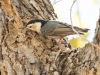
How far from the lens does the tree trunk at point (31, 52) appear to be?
1.83 meters

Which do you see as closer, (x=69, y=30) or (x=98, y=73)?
(x=98, y=73)

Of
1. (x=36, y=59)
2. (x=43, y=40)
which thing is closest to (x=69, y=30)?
(x=43, y=40)

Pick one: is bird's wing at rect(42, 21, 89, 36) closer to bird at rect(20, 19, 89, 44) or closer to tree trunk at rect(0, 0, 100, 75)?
bird at rect(20, 19, 89, 44)

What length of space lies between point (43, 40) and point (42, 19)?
25 centimetres

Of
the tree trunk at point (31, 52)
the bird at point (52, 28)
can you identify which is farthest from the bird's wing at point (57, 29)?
the tree trunk at point (31, 52)

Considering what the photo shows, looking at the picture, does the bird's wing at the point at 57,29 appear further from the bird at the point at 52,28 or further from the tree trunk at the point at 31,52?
the tree trunk at the point at 31,52

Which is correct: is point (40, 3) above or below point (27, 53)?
above

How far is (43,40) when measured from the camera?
2270 millimetres

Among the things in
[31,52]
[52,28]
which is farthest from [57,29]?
[31,52]

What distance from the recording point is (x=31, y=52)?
6.87 feet

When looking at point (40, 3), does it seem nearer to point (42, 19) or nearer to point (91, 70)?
point (42, 19)

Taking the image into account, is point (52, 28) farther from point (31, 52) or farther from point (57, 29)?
point (31, 52)

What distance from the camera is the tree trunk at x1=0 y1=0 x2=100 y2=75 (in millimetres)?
1835

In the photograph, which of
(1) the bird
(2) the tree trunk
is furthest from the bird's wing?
(2) the tree trunk
